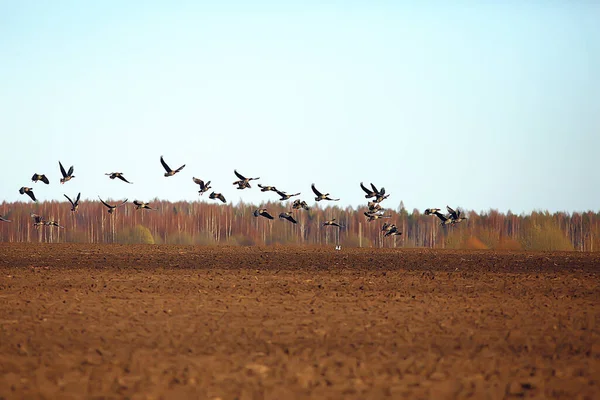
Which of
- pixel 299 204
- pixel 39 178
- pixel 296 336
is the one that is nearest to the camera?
pixel 296 336

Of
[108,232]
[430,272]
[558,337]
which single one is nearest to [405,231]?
[108,232]

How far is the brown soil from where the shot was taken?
11.8 m

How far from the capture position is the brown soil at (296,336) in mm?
11750

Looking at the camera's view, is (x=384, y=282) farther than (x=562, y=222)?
No

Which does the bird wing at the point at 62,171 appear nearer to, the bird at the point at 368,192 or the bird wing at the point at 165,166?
the bird wing at the point at 165,166

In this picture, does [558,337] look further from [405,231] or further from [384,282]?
[405,231]

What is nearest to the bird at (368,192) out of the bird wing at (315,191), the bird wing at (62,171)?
the bird wing at (315,191)

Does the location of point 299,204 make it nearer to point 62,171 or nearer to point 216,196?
point 216,196

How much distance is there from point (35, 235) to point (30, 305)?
5651 cm

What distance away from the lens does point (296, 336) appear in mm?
16094

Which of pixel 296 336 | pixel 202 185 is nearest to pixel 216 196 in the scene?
pixel 202 185

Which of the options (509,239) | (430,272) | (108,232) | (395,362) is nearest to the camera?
(395,362)

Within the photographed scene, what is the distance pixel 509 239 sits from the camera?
6756 centimetres

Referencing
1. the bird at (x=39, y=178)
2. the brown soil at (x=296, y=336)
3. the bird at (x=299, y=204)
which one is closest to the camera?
the brown soil at (x=296, y=336)
